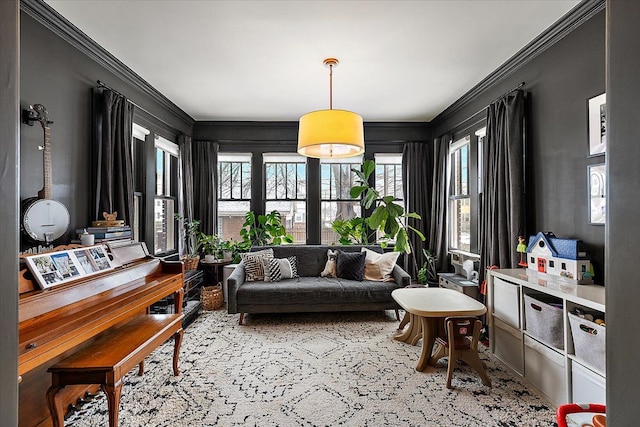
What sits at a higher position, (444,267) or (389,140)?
(389,140)

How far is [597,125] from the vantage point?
7.82 ft

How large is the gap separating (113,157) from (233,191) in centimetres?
253

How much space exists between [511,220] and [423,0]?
2002mm

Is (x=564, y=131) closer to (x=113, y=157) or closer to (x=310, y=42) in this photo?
(x=310, y=42)

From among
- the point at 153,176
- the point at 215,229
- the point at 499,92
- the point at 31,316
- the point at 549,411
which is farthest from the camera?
the point at 215,229

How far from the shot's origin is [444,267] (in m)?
5.00

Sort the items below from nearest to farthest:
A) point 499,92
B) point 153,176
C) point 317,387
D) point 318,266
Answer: point 317,387, point 499,92, point 153,176, point 318,266

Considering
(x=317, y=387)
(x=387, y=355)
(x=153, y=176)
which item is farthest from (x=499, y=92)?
(x=153, y=176)

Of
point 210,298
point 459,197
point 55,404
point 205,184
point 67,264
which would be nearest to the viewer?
point 55,404

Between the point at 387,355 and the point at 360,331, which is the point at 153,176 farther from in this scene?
the point at 387,355

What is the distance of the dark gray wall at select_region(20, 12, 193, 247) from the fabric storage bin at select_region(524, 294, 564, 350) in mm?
3514

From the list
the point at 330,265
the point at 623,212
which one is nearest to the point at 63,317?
the point at 623,212

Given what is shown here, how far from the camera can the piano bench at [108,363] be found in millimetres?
1836

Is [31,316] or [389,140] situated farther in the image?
[389,140]
